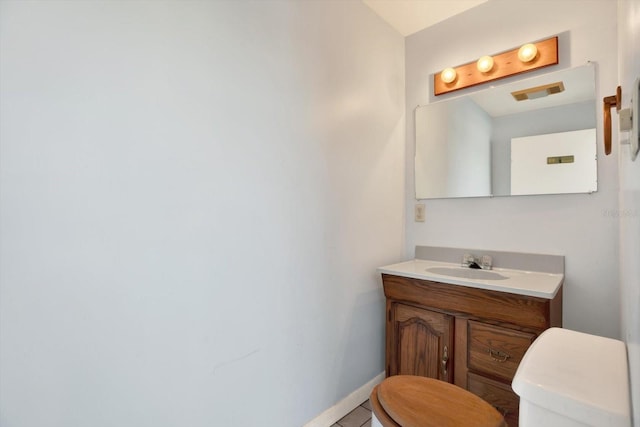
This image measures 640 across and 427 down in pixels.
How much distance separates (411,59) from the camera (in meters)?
2.25

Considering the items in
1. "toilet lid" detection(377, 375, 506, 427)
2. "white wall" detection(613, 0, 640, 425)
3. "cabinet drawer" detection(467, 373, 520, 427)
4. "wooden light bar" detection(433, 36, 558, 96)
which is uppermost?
"wooden light bar" detection(433, 36, 558, 96)

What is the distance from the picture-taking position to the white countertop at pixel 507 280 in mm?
1350

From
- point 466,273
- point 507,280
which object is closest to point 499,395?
point 507,280

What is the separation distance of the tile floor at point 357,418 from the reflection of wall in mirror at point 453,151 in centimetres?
141

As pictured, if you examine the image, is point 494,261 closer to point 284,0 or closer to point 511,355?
point 511,355

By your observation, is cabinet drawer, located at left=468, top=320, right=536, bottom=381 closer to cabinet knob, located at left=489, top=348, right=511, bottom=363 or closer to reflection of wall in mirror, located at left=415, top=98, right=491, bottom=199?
cabinet knob, located at left=489, top=348, right=511, bottom=363

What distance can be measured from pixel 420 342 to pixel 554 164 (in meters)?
1.23

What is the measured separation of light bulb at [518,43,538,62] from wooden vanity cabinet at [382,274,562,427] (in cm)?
128

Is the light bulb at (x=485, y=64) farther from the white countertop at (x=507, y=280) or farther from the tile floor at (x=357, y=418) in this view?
the tile floor at (x=357, y=418)

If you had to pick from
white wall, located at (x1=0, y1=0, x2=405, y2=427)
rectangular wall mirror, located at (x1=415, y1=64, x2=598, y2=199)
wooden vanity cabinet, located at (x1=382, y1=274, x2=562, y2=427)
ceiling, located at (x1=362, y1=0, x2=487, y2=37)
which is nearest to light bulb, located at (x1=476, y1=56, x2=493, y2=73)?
rectangular wall mirror, located at (x1=415, y1=64, x2=598, y2=199)

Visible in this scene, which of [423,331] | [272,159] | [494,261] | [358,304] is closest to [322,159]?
[272,159]

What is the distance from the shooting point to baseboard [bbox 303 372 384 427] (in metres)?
1.61

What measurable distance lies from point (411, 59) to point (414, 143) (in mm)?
617

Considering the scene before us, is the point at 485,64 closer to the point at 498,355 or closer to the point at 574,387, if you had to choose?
the point at 498,355
